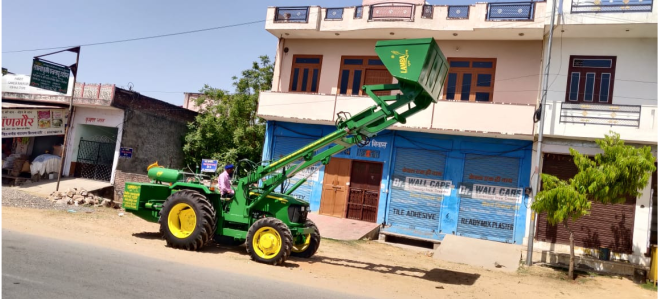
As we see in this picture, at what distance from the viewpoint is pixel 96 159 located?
20.7 m

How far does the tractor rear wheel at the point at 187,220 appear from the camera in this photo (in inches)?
373

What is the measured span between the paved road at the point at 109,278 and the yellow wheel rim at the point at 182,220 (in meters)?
1.47

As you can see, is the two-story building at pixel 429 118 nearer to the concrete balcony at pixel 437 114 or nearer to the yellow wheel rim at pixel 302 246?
the concrete balcony at pixel 437 114

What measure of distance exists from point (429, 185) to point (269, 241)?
31.6ft

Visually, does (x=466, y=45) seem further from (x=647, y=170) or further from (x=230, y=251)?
(x=230, y=251)

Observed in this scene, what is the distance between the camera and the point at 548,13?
594 inches

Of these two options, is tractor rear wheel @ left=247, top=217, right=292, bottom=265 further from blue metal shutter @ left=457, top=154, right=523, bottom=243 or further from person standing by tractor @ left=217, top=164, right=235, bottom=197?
blue metal shutter @ left=457, top=154, right=523, bottom=243

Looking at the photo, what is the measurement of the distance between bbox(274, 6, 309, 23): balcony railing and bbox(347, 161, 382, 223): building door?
6355 millimetres

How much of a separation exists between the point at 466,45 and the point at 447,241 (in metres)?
7.54

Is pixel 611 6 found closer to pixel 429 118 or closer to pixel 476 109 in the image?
pixel 476 109

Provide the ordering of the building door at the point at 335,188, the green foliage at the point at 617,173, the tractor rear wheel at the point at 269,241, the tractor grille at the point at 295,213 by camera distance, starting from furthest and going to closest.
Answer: the building door at the point at 335,188
the green foliage at the point at 617,173
the tractor grille at the point at 295,213
the tractor rear wheel at the point at 269,241

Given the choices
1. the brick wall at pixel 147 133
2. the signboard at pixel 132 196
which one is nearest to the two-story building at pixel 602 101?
the signboard at pixel 132 196

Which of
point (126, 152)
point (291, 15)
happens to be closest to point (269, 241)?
point (291, 15)

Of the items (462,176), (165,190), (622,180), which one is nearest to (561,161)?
(462,176)
